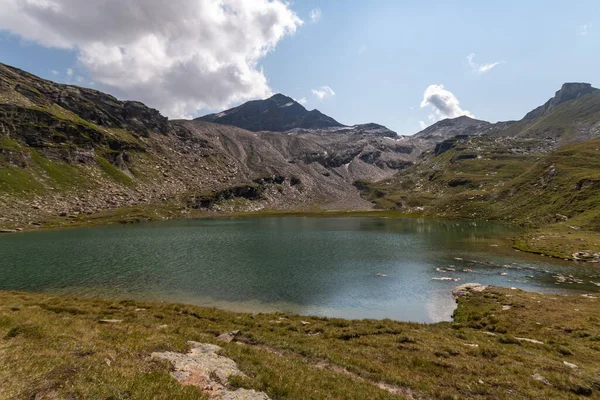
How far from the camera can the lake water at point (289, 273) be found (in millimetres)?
47219

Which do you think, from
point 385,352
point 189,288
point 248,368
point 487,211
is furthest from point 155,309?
point 487,211

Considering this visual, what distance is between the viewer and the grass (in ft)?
42.4

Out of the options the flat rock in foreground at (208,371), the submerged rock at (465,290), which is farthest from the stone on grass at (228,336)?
the submerged rock at (465,290)

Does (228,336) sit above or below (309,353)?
below

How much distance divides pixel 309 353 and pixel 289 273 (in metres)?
42.0

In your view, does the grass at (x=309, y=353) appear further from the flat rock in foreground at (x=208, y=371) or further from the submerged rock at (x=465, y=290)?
the submerged rock at (x=465, y=290)

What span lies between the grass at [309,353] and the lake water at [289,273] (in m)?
10.9

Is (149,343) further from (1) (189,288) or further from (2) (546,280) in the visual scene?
(2) (546,280)

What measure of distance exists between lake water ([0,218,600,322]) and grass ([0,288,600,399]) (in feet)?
35.7

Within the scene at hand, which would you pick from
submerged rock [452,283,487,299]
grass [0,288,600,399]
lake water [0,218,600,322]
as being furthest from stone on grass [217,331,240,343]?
submerged rock [452,283,487,299]

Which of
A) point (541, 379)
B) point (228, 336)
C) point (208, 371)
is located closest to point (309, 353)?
point (228, 336)

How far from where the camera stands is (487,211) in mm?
199125

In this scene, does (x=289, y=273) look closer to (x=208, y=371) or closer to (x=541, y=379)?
(x=541, y=379)

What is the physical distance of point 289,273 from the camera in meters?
64.1
